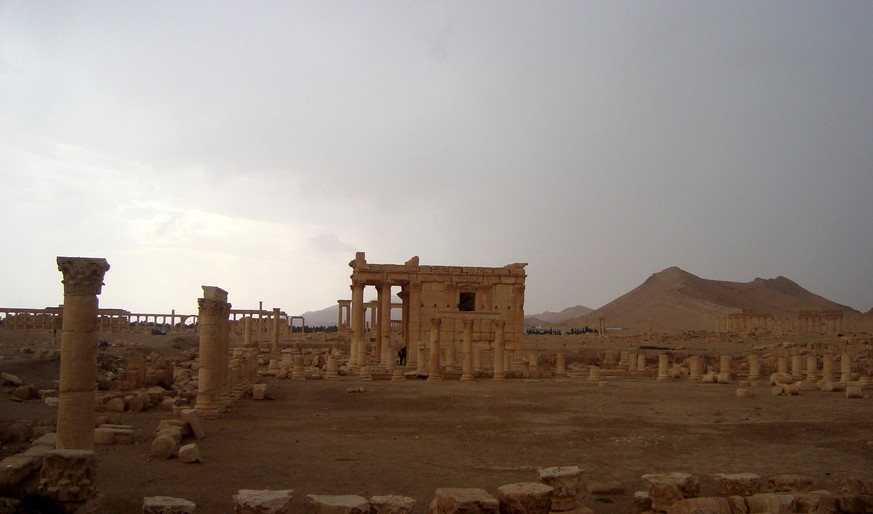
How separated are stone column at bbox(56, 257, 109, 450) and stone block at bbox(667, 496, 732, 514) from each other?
8.03 metres

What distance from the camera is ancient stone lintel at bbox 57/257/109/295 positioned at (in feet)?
33.3

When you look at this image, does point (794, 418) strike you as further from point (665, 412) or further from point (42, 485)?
point (42, 485)

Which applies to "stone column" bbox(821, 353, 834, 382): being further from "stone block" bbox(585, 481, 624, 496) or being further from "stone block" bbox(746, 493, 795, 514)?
"stone block" bbox(746, 493, 795, 514)

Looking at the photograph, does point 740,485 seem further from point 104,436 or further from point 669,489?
point 104,436

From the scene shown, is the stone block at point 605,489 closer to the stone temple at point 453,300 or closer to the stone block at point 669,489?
the stone block at point 669,489

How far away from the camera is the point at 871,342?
45406mm

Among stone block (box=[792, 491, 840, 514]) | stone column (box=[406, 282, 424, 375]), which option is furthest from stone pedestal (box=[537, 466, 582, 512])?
stone column (box=[406, 282, 424, 375])

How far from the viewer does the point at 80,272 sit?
10.2 meters

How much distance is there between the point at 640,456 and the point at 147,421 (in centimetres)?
979

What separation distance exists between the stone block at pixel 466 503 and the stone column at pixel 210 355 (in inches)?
373

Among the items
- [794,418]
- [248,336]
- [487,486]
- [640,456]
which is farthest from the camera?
[248,336]

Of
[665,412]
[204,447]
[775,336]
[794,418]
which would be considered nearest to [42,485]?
[204,447]

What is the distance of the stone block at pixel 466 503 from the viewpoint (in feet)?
22.3

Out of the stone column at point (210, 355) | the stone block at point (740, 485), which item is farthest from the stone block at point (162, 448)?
the stone block at point (740, 485)
